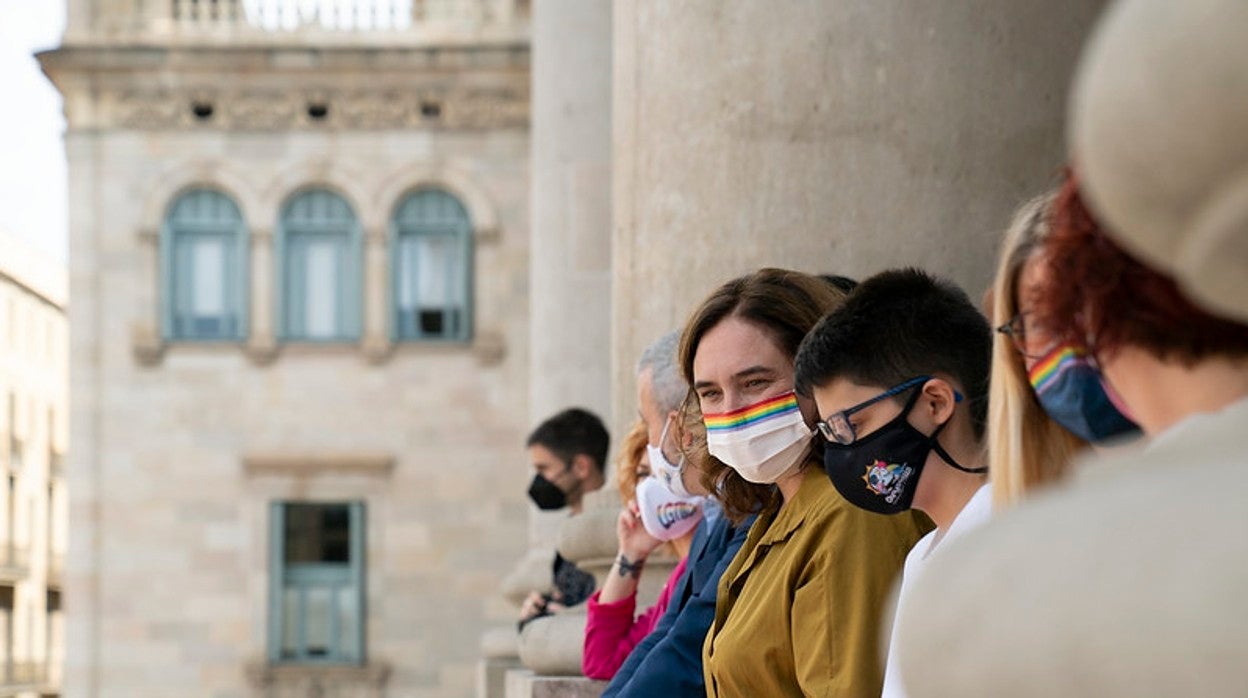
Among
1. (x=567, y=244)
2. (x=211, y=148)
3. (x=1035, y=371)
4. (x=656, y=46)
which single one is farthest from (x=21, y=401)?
(x=1035, y=371)

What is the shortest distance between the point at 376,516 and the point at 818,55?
82.0 feet

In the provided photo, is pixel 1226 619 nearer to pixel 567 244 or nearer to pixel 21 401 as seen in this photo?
pixel 567 244

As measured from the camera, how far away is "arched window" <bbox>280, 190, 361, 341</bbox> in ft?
99.6

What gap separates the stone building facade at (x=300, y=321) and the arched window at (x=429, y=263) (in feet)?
0.10

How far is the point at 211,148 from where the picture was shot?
30.5 metres

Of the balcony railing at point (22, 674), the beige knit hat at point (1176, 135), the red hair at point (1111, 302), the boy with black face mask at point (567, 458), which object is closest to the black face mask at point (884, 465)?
the red hair at point (1111, 302)

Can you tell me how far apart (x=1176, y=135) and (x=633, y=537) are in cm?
508

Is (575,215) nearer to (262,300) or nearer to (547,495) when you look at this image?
(547,495)

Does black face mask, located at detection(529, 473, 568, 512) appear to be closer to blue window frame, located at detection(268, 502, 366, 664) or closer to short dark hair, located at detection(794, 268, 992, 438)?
short dark hair, located at detection(794, 268, 992, 438)

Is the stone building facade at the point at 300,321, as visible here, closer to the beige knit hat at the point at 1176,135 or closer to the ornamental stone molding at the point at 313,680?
the ornamental stone molding at the point at 313,680

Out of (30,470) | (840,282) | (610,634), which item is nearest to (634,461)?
(610,634)

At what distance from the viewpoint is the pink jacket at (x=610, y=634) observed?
659 cm

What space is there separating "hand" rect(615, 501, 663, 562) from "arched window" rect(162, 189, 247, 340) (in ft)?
80.2

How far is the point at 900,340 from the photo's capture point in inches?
149
